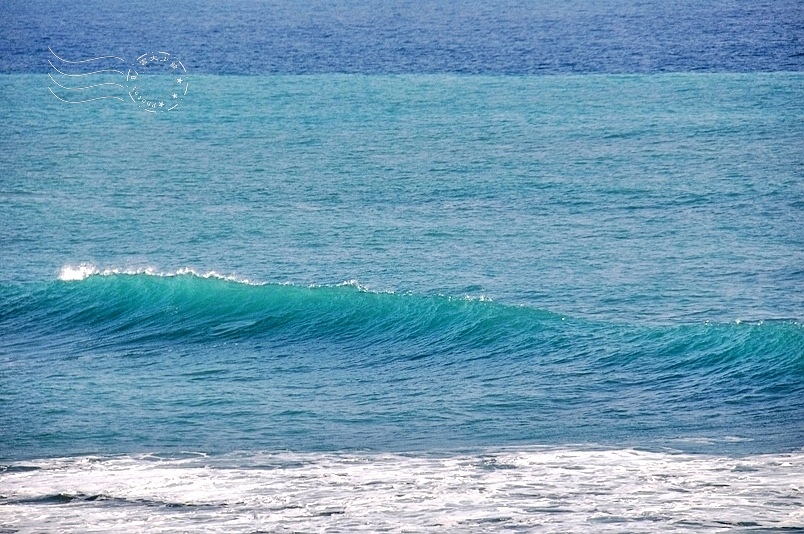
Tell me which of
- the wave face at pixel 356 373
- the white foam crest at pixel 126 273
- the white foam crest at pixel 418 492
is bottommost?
the white foam crest at pixel 418 492

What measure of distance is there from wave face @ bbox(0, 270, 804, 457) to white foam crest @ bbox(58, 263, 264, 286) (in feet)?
1.83

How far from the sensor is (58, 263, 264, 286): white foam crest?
80.8ft

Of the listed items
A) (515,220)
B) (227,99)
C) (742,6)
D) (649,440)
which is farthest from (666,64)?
(649,440)

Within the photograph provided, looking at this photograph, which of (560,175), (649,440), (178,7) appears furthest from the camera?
(178,7)

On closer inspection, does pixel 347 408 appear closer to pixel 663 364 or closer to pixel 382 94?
pixel 663 364

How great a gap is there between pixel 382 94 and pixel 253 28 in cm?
1908

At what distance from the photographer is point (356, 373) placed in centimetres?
1859

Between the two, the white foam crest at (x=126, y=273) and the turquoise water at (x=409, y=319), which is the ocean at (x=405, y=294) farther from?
the white foam crest at (x=126, y=273)

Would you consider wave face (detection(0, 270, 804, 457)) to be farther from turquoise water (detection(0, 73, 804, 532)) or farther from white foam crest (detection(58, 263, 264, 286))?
white foam crest (detection(58, 263, 264, 286))

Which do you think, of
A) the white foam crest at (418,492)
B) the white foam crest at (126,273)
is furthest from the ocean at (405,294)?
the white foam crest at (126,273)

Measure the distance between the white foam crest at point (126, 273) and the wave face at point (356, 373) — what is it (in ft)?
1.83

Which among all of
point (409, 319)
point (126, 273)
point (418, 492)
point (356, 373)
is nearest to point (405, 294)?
point (409, 319)

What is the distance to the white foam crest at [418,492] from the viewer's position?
460 inches

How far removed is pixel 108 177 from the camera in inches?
1501
